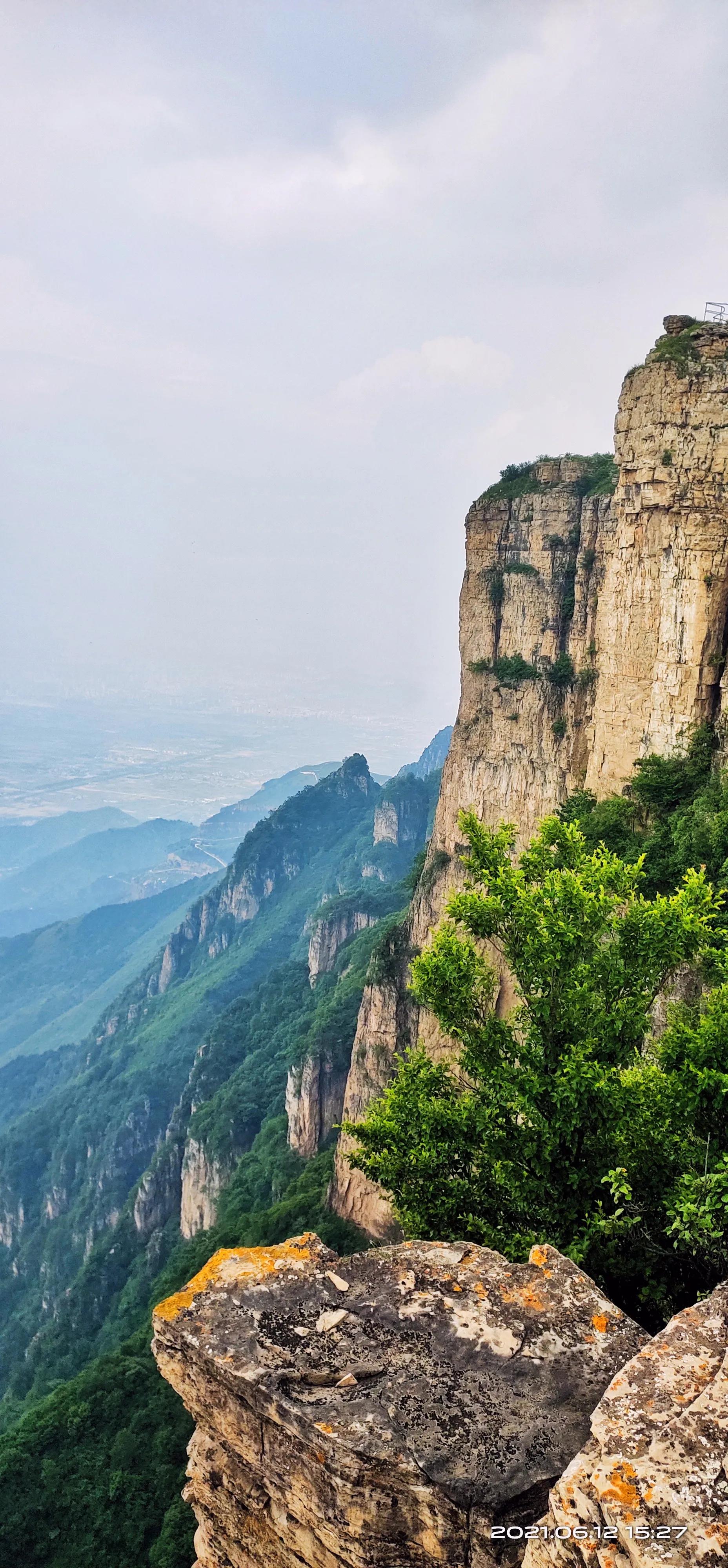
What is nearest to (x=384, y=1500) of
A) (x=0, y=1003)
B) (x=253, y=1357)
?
(x=253, y=1357)

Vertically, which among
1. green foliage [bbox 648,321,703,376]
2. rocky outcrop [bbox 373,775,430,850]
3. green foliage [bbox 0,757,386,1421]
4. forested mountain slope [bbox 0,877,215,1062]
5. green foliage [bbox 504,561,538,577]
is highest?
green foliage [bbox 648,321,703,376]

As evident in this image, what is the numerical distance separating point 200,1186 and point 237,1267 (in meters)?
60.8

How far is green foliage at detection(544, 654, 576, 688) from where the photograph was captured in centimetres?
2775

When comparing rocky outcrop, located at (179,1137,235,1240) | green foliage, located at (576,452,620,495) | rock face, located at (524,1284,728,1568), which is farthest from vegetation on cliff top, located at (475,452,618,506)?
rocky outcrop, located at (179,1137,235,1240)

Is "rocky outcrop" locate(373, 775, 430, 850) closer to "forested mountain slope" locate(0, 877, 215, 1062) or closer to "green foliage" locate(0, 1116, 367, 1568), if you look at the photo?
"green foliage" locate(0, 1116, 367, 1568)

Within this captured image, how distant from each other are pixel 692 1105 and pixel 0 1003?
567ft

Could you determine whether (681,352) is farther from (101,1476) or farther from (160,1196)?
(160,1196)

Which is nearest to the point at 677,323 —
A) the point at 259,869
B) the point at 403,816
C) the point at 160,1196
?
the point at 160,1196

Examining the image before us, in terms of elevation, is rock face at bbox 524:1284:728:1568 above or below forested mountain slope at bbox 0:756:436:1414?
above

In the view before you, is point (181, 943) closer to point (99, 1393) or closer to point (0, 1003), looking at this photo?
point (0, 1003)

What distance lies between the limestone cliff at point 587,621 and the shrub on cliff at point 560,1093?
9427mm

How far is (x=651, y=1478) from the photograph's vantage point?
12.9 ft

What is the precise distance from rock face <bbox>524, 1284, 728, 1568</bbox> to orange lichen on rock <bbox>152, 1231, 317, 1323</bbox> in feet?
8.76

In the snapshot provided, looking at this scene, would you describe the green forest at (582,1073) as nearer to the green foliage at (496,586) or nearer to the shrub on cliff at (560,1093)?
the shrub on cliff at (560,1093)
